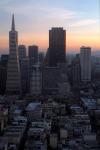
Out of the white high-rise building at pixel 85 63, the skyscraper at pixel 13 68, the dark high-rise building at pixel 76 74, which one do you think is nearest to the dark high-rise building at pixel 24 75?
the skyscraper at pixel 13 68

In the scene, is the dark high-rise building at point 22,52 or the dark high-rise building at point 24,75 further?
the dark high-rise building at point 22,52

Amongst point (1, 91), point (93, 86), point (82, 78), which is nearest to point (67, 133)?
point (1, 91)

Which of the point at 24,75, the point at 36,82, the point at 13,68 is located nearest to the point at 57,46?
the point at 24,75

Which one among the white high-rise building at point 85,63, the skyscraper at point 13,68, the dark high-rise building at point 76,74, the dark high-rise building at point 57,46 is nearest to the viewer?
the skyscraper at point 13,68

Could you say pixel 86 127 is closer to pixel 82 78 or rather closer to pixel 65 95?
pixel 65 95

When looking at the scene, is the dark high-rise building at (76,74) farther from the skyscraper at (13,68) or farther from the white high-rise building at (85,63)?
the skyscraper at (13,68)

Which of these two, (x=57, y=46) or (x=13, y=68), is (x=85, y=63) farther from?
(x=13, y=68)
